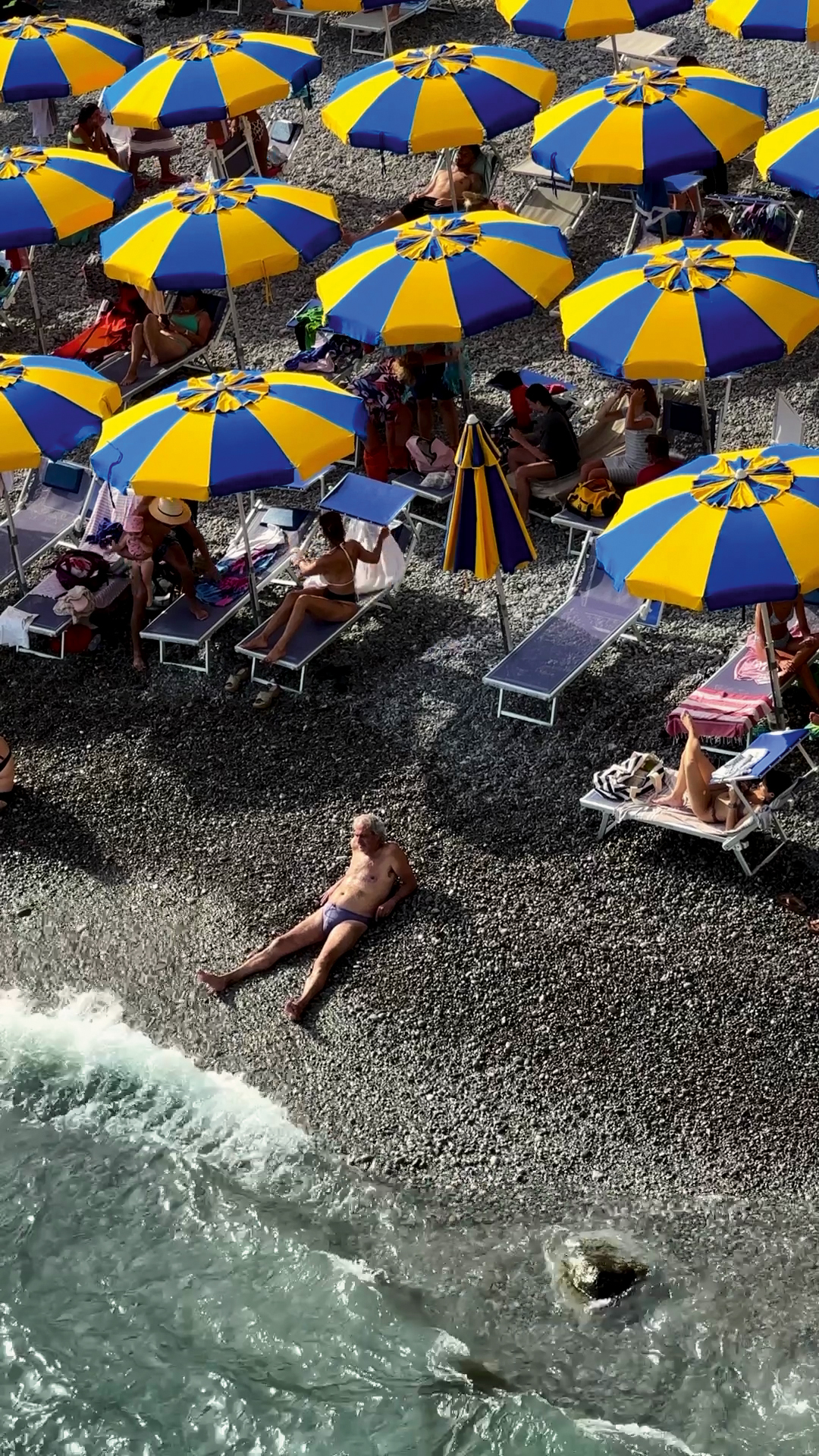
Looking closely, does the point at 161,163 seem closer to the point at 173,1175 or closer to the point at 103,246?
the point at 103,246

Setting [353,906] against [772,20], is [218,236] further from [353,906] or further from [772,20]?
[353,906]

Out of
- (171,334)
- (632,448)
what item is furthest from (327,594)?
(171,334)

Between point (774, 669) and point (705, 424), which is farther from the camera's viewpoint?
point (705, 424)

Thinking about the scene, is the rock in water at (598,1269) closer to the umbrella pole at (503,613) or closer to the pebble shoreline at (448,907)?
the pebble shoreline at (448,907)

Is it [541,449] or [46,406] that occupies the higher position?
[46,406]

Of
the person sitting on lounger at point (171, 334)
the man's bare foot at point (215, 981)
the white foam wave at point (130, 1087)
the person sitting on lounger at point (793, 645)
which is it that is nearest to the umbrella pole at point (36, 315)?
the person sitting on lounger at point (171, 334)
